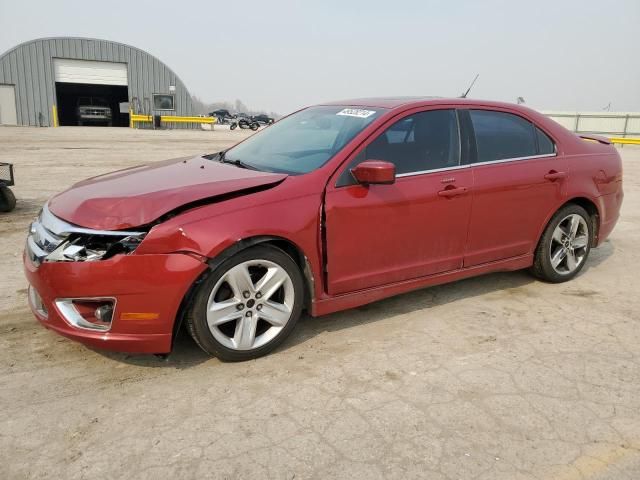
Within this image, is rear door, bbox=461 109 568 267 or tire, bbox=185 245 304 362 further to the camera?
rear door, bbox=461 109 568 267

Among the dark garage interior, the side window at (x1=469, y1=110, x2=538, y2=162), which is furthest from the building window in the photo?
the side window at (x1=469, y1=110, x2=538, y2=162)

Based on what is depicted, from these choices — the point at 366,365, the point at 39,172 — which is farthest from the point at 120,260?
the point at 39,172

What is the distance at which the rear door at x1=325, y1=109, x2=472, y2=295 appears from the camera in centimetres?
350

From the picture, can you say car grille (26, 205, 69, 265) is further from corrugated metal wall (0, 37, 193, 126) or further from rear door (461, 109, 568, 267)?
corrugated metal wall (0, 37, 193, 126)

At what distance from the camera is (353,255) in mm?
3549

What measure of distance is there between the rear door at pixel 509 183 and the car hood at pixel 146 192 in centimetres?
165

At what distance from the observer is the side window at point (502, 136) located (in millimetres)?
4219

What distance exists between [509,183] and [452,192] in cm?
62

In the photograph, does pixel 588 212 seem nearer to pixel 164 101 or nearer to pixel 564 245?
pixel 564 245

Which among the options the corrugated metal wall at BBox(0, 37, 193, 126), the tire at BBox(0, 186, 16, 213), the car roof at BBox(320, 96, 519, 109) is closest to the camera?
the car roof at BBox(320, 96, 519, 109)

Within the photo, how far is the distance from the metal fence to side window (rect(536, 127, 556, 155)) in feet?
91.6

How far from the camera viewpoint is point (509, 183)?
4242 mm

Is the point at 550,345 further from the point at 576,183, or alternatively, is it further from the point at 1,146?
the point at 1,146

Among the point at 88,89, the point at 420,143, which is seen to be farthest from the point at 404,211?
the point at 88,89
